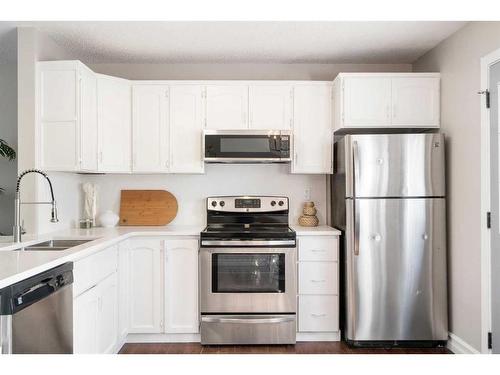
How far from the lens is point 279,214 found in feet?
12.1

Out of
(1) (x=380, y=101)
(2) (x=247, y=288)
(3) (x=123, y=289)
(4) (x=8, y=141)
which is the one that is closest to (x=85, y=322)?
(3) (x=123, y=289)

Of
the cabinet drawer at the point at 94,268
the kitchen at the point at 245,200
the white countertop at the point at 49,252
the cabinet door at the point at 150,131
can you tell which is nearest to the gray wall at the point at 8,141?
the kitchen at the point at 245,200

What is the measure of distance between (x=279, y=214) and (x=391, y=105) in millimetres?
1344

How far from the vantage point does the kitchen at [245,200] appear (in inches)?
114

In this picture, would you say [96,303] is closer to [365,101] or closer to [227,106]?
[227,106]

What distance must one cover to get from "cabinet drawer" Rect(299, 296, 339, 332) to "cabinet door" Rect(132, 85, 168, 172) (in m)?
1.62

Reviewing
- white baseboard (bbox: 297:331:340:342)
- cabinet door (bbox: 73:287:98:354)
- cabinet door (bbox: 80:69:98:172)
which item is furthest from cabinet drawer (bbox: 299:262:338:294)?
cabinet door (bbox: 80:69:98:172)

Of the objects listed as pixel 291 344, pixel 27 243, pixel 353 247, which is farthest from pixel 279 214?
pixel 27 243

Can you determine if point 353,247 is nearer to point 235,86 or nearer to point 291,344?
point 291,344

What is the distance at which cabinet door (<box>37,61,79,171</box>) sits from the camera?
2.90m

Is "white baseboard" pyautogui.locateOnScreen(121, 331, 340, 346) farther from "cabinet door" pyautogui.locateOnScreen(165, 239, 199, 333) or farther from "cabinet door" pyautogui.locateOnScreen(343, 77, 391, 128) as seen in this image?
"cabinet door" pyautogui.locateOnScreen(343, 77, 391, 128)

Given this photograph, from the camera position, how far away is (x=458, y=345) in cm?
287

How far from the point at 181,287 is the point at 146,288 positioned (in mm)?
276
